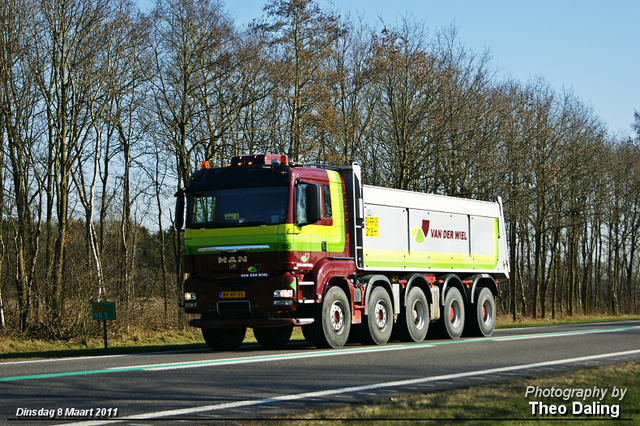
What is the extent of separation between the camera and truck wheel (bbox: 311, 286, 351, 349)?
14094 mm

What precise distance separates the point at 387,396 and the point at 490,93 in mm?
31660

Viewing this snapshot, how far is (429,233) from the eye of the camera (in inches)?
712

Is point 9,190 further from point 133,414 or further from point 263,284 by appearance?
point 133,414

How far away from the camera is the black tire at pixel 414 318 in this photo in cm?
1700

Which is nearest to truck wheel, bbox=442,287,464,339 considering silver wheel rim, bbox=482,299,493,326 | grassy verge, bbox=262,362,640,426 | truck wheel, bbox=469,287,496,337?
truck wheel, bbox=469,287,496,337

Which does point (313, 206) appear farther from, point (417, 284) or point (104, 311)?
point (104, 311)

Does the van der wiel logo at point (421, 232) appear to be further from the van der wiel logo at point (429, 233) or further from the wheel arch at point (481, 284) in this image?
the wheel arch at point (481, 284)

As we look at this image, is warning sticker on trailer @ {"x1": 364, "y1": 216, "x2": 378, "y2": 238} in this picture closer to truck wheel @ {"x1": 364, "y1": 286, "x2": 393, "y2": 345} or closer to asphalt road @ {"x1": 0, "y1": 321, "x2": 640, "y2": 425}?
truck wheel @ {"x1": 364, "y1": 286, "x2": 393, "y2": 345}

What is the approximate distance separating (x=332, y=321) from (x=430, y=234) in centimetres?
475

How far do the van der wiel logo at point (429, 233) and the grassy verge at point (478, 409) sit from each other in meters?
8.61

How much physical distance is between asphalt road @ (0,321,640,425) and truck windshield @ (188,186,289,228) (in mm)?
2526

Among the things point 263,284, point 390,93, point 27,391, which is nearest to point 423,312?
point 263,284

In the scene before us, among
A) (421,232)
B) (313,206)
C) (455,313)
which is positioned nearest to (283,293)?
(313,206)

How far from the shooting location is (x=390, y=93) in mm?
32938
